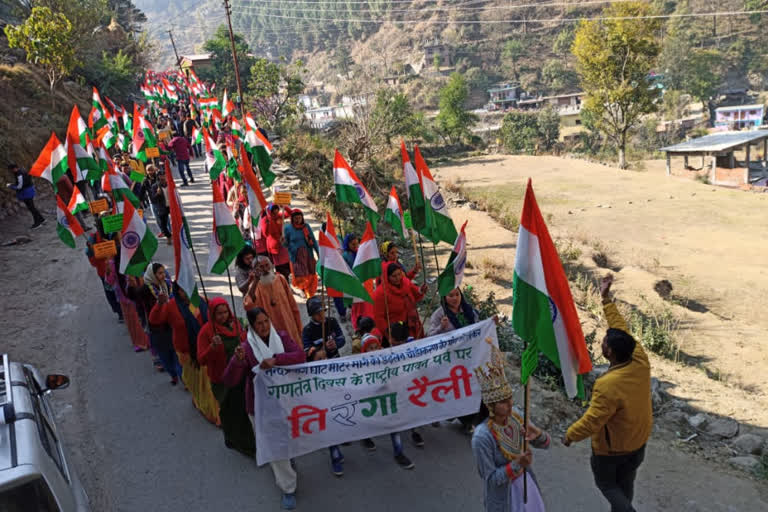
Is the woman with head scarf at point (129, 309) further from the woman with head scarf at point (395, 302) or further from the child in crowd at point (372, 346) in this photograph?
the child in crowd at point (372, 346)

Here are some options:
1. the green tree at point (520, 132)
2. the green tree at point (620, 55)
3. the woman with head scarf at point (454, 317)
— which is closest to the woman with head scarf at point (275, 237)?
the woman with head scarf at point (454, 317)

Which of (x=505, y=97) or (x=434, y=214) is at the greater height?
(x=434, y=214)

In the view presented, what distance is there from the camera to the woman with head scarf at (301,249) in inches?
332

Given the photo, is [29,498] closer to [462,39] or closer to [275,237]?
[275,237]

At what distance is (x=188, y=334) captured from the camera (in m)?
6.03

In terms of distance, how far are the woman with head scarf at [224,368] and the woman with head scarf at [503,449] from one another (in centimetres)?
233

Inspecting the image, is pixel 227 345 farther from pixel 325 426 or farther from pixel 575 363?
pixel 575 363

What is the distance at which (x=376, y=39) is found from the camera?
13975cm

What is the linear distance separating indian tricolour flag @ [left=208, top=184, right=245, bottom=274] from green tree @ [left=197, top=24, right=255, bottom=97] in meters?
43.2

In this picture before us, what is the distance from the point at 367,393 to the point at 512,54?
112 meters

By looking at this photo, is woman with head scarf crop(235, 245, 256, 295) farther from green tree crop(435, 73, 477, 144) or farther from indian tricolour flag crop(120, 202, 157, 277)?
green tree crop(435, 73, 477, 144)

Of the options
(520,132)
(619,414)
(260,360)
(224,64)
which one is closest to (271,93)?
(224,64)

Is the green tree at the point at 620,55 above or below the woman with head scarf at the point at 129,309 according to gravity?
above

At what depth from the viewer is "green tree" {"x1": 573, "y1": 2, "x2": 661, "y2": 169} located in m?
33.3
